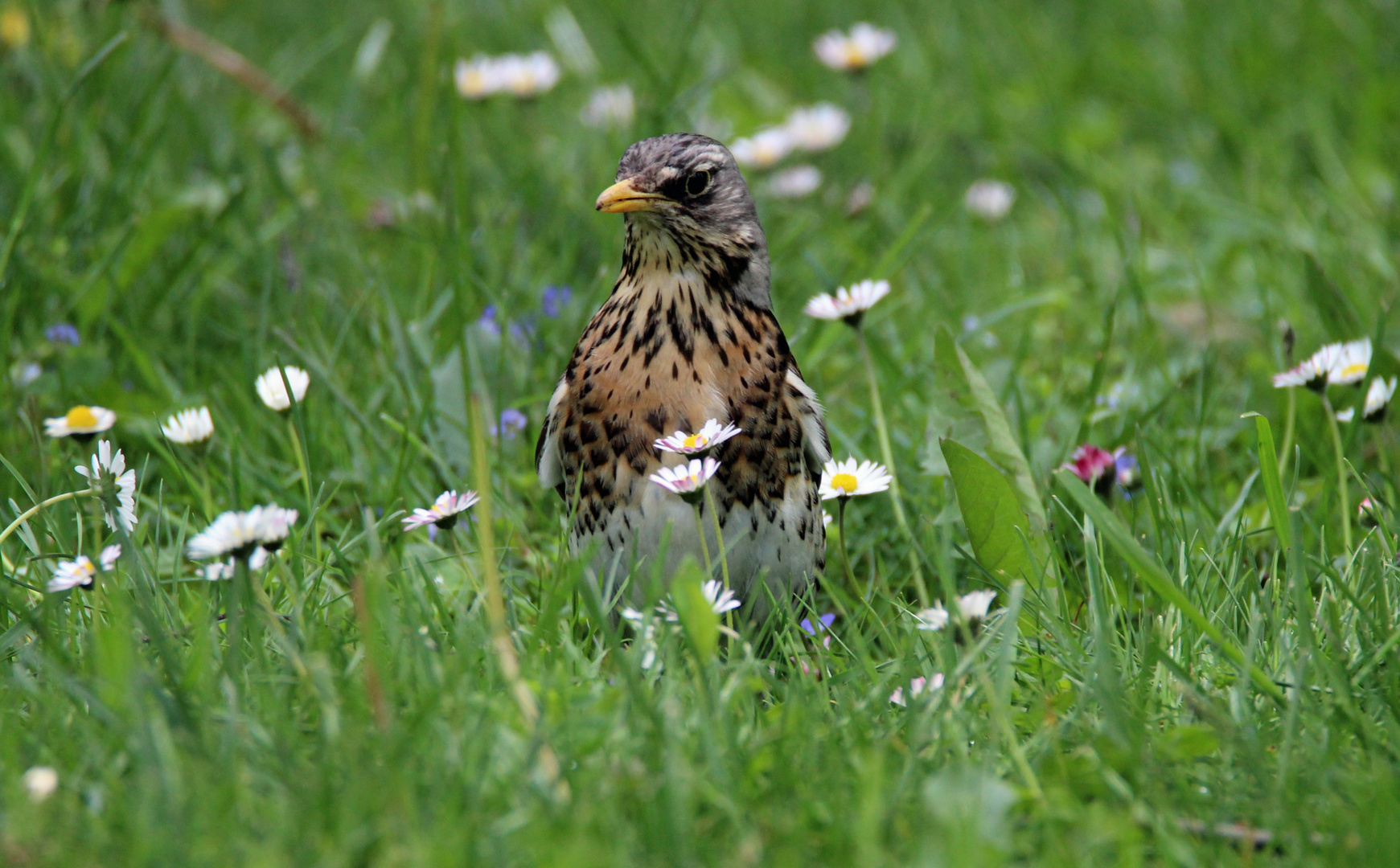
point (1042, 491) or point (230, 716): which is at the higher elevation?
point (230, 716)

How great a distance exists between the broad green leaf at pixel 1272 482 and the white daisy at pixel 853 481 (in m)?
0.88

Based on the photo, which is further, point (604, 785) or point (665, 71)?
point (665, 71)

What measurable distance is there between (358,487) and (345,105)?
10.5 feet

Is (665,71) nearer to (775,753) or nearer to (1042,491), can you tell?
(1042,491)

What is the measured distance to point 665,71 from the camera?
717 cm

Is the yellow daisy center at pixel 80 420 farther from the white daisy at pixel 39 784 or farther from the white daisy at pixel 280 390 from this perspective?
the white daisy at pixel 39 784

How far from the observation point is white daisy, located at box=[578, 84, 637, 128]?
664cm

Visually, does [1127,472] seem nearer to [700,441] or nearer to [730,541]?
[730,541]

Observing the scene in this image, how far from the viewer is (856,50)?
6699 mm

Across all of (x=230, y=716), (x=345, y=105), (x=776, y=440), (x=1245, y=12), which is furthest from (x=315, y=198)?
(x=1245, y=12)

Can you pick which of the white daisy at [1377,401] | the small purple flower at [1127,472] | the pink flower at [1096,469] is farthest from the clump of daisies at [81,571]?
the white daisy at [1377,401]

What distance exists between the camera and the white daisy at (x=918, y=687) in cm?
277

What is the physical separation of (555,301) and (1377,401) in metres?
2.86

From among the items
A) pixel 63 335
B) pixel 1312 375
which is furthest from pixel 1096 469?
pixel 63 335
